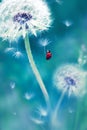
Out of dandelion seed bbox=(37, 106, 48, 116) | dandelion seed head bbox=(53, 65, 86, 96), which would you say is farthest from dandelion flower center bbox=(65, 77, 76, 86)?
dandelion seed bbox=(37, 106, 48, 116)

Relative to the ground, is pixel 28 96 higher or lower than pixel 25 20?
lower

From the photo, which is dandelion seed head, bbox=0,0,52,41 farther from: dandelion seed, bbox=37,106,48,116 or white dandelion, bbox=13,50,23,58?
dandelion seed, bbox=37,106,48,116

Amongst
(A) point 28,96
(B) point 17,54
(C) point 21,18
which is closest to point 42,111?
(A) point 28,96

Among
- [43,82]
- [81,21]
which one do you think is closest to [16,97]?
[43,82]

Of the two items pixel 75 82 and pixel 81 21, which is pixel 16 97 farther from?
pixel 81 21

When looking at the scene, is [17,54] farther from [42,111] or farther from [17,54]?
[42,111]

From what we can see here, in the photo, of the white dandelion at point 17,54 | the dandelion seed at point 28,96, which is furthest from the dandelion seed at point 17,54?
the dandelion seed at point 28,96

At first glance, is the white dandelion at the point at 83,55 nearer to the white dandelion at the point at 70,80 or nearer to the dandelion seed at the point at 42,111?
the white dandelion at the point at 70,80
